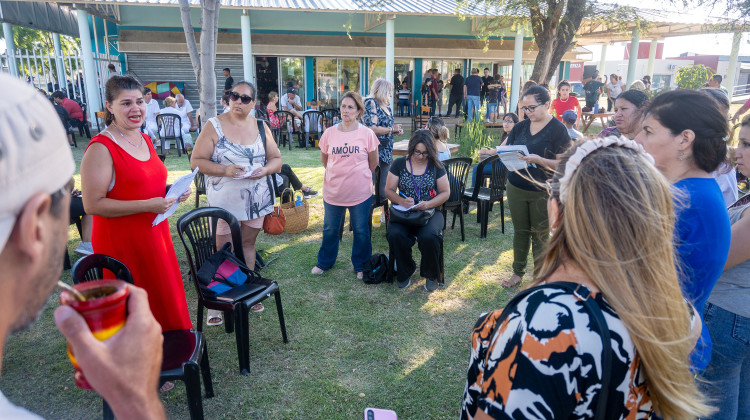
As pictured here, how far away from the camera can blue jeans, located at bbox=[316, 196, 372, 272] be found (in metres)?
4.69

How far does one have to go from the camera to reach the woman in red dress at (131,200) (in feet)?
8.85

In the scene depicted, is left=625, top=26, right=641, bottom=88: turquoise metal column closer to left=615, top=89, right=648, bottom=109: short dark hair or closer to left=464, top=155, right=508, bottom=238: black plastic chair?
left=464, top=155, right=508, bottom=238: black plastic chair

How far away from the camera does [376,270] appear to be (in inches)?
185

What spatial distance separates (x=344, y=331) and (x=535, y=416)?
109 inches

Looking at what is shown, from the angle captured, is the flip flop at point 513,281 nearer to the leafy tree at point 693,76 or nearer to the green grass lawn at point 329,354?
the green grass lawn at point 329,354

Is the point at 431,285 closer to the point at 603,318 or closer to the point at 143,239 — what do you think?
the point at 143,239

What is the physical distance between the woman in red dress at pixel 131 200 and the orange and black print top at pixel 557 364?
2428 mm

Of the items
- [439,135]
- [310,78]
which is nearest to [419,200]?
[439,135]

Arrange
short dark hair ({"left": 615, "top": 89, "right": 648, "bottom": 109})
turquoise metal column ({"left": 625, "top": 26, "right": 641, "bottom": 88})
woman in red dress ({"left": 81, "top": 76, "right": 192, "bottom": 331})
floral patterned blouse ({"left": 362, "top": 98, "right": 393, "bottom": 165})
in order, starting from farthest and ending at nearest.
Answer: turquoise metal column ({"left": 625, "top": 26, "right": 641, "bottom": 88})
floral patterned blouse ({"left": 362, "top": 98, "right": 393, "bottom": 165})
short dark hair ({"left": 615, "top": 89, "right": 648, "bottom": 109})
woman in red dress ({"left": 81, "top": 76, "right": 192, "bottom": 331})

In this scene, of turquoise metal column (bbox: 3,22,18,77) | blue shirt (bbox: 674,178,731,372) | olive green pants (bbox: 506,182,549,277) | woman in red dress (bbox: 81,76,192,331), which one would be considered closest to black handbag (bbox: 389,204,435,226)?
olive green pants (bbox: 506,182,549,277)

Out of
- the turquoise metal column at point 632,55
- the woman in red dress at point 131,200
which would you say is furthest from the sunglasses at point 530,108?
the turquoise metal column at point 632,55

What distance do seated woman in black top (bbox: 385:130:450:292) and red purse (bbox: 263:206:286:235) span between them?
1793 millimetres

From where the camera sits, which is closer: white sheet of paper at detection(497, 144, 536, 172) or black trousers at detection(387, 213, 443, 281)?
white sheet of paper at detection(497, 144, 536, 172)

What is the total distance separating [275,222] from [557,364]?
5.10 metres
